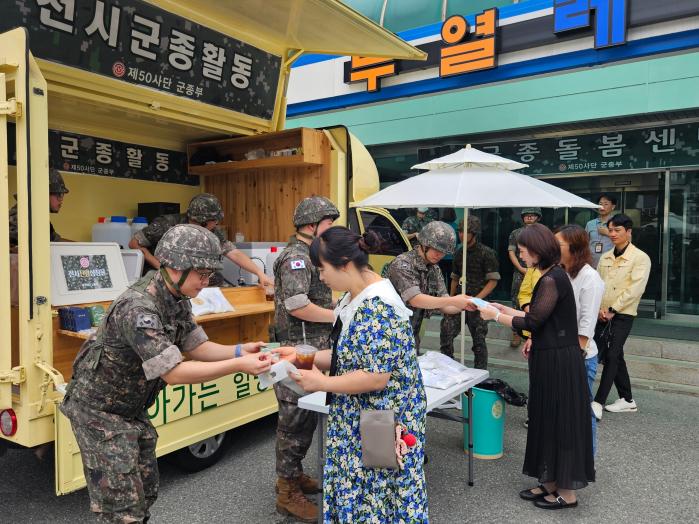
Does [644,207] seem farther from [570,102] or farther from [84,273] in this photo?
[84,273]

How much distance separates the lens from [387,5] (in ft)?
32.7

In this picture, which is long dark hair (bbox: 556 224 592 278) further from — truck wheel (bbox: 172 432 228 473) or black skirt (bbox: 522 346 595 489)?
truck wheel (bbox: 172 432 228 473)

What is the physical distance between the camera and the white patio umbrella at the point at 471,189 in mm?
4227

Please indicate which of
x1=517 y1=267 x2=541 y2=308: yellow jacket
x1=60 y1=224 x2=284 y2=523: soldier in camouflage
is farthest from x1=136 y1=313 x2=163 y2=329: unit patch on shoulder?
x1=517 y1=267 x2=541 y2=308: yellow jacket

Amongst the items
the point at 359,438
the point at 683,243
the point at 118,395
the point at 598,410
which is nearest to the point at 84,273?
the point at 118,395

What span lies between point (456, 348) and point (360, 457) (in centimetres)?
596

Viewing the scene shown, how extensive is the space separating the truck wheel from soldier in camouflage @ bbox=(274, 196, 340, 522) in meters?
0.85

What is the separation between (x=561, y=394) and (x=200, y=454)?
2494 mm

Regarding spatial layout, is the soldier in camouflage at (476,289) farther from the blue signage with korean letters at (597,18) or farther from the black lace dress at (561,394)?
the blue signage with korean letters at (597,18)

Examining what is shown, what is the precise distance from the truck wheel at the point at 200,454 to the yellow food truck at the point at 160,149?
0.04ft

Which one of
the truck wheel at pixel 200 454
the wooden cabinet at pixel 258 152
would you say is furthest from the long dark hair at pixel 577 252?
the truck wheel at pixel 200 454

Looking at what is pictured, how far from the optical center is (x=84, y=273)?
143 inches

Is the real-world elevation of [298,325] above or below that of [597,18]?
below

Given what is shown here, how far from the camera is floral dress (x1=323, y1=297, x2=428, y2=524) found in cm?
207
